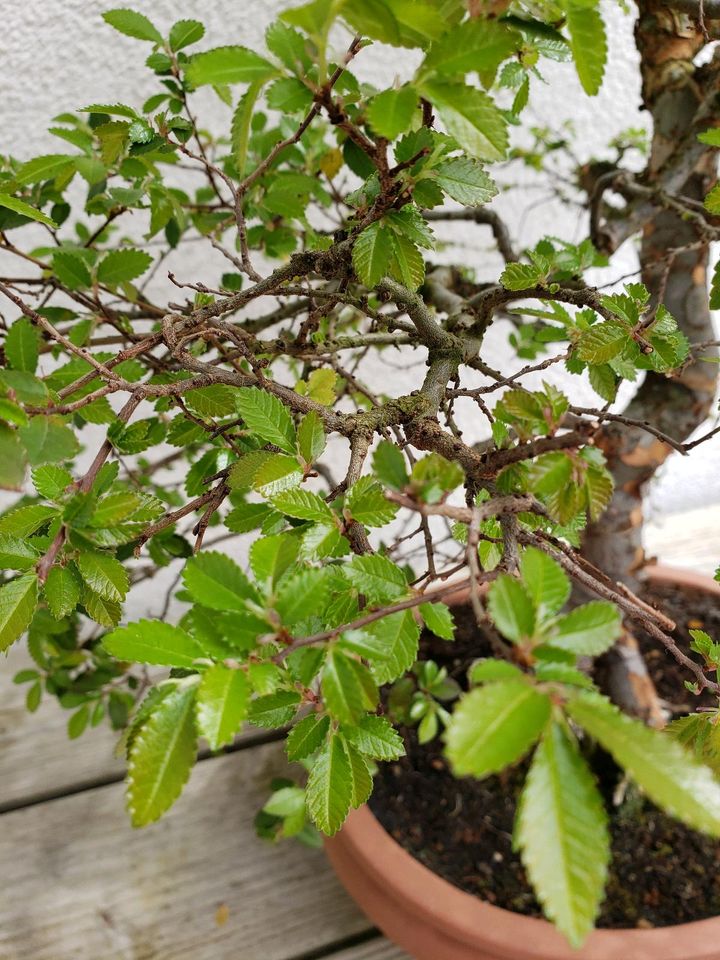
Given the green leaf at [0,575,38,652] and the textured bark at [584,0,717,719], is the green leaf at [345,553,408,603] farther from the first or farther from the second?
the textured bark at [584,0,717,719]

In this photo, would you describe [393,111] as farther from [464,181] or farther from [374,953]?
[374,953]

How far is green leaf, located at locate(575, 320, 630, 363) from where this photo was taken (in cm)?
44

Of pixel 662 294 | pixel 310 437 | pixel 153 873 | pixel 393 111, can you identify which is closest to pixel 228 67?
pixel 393 111

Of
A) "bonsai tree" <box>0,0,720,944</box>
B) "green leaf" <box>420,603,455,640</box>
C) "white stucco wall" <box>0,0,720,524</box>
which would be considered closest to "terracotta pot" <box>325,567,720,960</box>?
"bonsai tree" <box>0,0,720,944</box>

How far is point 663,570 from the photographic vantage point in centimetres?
108

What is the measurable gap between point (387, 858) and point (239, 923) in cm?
28

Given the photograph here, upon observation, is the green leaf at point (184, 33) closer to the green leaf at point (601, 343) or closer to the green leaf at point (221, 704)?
the green leaf at point (601, 343)

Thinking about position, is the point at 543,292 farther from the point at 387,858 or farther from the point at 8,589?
the point at 387,858

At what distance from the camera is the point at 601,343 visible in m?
0.44

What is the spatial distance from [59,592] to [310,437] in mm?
172

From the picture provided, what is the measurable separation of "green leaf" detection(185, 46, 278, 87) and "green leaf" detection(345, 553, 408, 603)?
23 centimetres

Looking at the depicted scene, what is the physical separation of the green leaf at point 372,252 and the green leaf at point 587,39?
132mm

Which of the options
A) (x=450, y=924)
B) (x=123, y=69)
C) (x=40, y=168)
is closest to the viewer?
(x=40, y=168)

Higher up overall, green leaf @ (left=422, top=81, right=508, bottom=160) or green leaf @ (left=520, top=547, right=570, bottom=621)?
green leaf @ (left=422, top=81, right=508, bottom=160)
